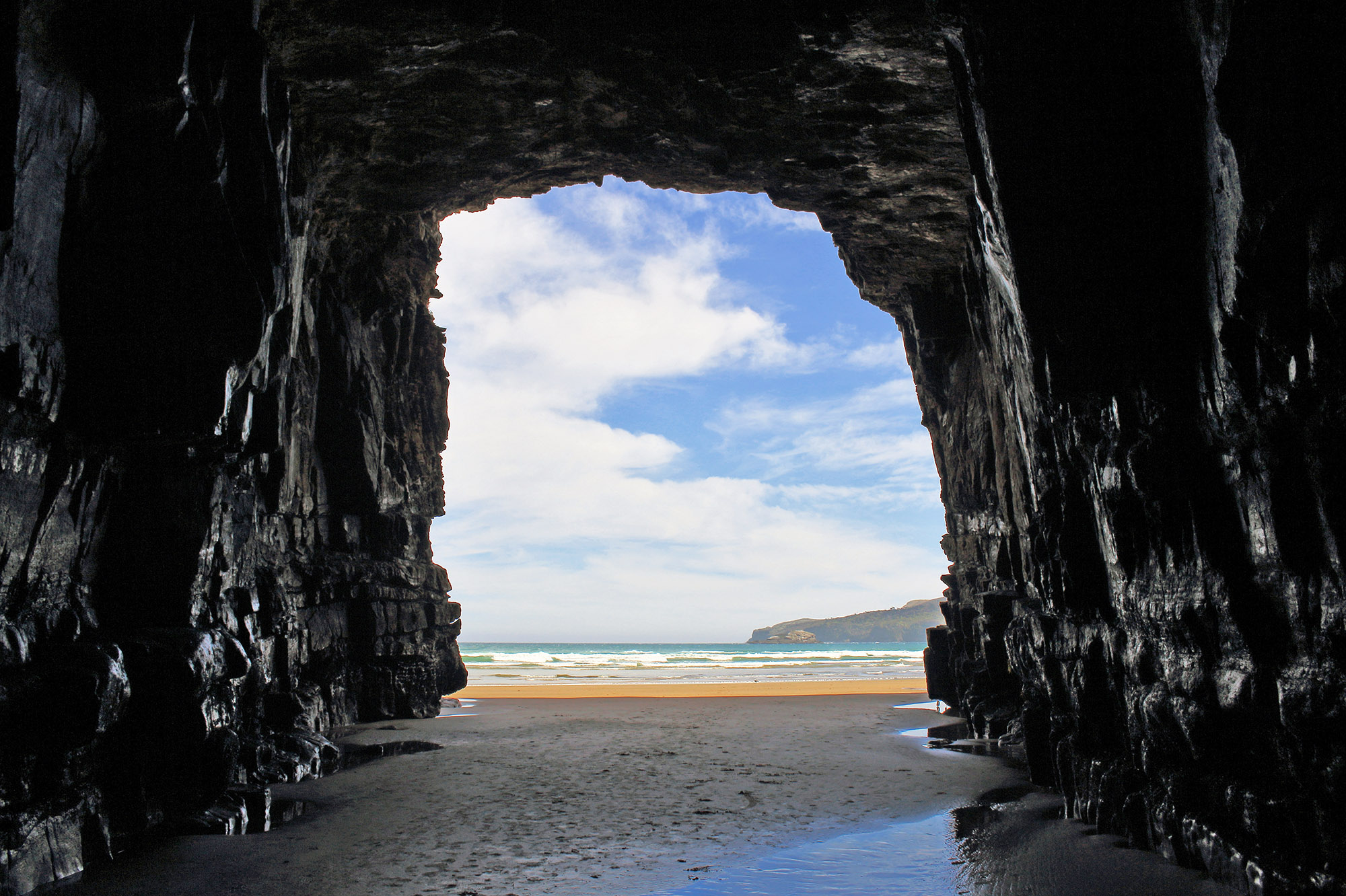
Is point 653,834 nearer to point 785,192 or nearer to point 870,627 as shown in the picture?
point 785,192

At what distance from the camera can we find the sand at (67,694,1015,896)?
5.67 m

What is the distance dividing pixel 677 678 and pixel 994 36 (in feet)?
83.1

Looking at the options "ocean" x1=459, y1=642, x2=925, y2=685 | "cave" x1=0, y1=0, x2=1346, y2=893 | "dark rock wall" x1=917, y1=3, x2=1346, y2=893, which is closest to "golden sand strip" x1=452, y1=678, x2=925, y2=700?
"ocean" x1=459, y1=642, x2=925, y2=685

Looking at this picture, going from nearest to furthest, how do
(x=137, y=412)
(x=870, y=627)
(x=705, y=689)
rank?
(x=137, y=412) → (x=705, y=689) → (x=870, y=627)

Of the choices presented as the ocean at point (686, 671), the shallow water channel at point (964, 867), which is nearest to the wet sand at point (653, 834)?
the shallow water channel at point (964, 867)

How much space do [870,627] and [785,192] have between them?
325ft

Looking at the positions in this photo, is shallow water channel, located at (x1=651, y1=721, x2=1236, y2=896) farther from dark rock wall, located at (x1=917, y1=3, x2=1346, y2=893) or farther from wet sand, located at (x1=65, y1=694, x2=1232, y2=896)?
dark rock wall, located at (x1=917, y1=3, x2=1346, y2=893)

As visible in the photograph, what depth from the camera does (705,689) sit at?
23.5 m

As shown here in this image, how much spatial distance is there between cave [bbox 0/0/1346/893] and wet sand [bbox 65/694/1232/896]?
28.6 inches

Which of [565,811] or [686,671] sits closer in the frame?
[565,811]

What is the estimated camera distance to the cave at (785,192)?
4496 mm

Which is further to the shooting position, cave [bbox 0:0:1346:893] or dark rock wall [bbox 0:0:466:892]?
dark rock wall [bbox 0:0:466:892]

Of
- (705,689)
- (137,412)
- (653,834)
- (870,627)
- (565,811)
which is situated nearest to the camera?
(653,834)

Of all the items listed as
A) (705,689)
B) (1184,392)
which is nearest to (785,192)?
(1184,392)
